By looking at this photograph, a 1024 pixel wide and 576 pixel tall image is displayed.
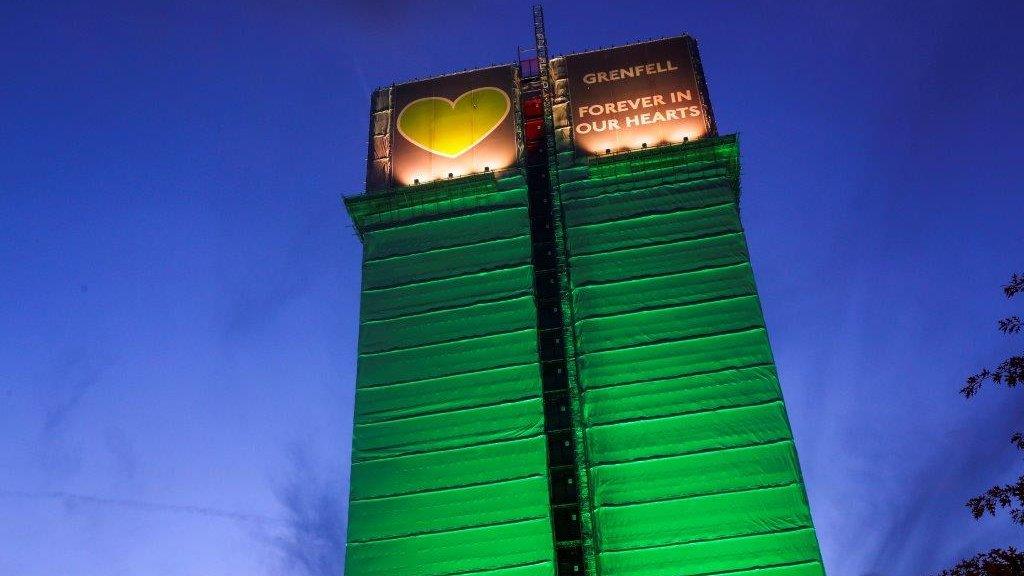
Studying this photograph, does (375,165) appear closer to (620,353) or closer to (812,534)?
(620,353)

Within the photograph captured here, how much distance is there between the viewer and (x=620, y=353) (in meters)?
43.2

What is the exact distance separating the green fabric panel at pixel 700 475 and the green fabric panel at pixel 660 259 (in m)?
10.4

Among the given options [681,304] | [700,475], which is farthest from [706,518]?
[681,304]

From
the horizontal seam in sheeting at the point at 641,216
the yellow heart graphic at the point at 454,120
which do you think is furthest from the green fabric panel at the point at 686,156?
the yellow heart graphic at the point at 454,120

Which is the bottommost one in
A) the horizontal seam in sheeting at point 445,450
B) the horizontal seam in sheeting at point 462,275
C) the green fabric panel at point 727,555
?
the green fabric panel at point 727,555

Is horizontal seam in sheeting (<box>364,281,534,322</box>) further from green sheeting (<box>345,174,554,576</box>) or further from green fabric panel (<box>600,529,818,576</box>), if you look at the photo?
green fabric panel (<box>600,529,818,576</box>)

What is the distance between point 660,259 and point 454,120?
17.1m

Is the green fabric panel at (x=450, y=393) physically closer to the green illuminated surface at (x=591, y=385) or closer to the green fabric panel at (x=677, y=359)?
the green illuminated surface at (x=591, y=385)

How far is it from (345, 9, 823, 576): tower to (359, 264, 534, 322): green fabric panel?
12 centimetres

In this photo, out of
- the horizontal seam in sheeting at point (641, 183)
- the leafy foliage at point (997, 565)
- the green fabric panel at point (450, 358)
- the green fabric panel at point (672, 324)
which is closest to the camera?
the leafy foliage at point (997, 565)

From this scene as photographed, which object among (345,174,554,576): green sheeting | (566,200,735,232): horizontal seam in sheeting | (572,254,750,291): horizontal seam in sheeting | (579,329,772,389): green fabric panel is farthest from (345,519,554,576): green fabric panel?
(566,200,735,232): horizontal seam in sheeting

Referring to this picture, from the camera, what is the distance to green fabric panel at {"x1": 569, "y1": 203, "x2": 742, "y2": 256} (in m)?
46.3

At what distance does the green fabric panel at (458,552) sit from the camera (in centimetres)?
3903

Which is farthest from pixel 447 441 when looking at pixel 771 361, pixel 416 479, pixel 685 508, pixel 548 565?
pixel 771 361
